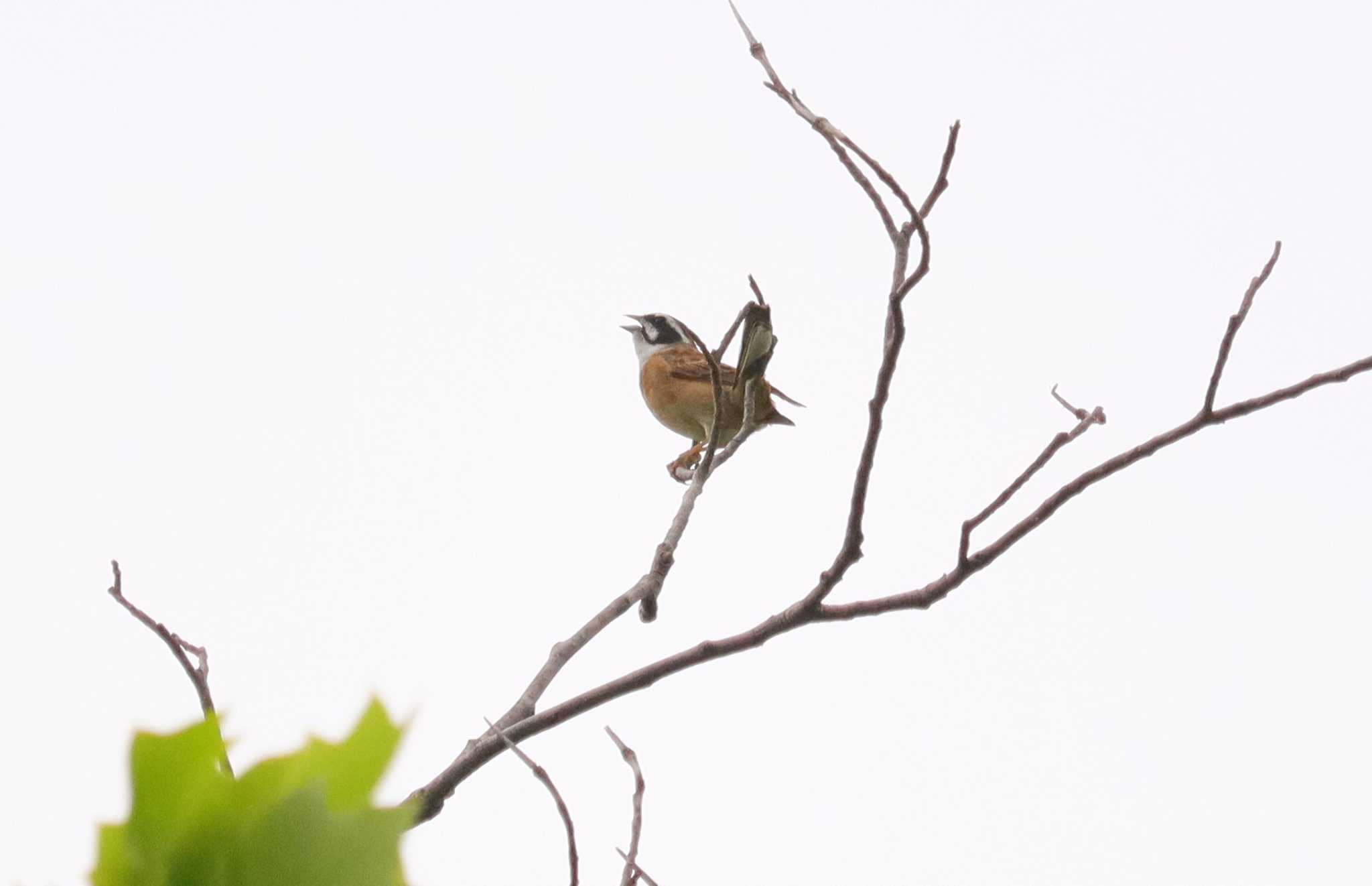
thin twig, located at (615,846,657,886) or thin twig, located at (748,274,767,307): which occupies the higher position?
thin twig, located at (748,274,767,307)

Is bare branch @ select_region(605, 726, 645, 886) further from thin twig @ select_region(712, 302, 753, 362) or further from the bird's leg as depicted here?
the bird's leg

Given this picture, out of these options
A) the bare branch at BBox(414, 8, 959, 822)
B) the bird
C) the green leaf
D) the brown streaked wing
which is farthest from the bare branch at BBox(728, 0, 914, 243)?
the brown streaked wing

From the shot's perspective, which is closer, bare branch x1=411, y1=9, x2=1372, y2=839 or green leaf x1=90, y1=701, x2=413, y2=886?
green leaf x1=90, y1=701, x2=413, y2=886

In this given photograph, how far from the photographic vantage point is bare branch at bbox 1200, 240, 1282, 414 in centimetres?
180

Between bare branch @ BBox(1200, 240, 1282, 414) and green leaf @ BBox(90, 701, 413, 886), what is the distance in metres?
1.44

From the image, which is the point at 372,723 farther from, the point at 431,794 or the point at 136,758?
the point at 431,794

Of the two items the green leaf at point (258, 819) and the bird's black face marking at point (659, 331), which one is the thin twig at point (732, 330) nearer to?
the green leaf at point (258, 819)

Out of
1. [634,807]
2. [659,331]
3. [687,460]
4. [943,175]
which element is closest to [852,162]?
[943,175]

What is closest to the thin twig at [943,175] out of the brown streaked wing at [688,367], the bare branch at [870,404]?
the bare branch at [870,404]

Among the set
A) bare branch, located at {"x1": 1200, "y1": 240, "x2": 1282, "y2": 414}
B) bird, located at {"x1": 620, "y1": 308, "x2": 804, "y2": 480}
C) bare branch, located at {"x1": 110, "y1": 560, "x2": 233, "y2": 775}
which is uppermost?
bird, located at {"x1": 620, "y1": 308, "x2": 804, "y2": 480}

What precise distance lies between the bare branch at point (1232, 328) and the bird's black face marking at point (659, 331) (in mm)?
7807

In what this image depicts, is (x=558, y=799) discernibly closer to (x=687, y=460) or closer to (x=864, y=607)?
(x=864, y=607)

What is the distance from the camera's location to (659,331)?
1009 cm

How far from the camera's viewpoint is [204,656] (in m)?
2.15
